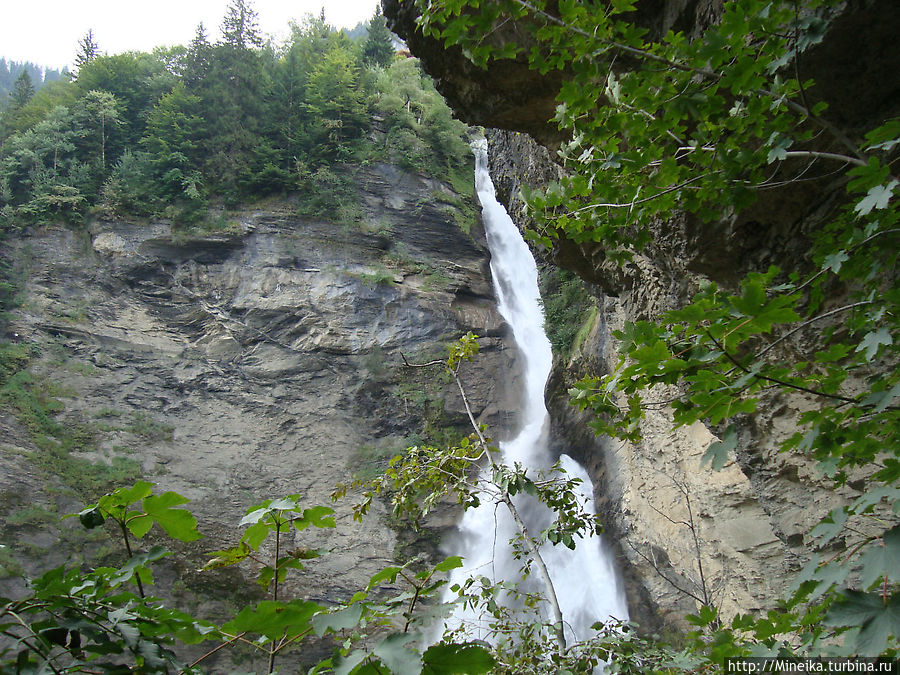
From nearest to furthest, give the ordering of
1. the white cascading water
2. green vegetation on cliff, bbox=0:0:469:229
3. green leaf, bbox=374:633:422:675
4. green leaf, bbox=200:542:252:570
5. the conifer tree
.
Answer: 1. green leaf, bbox=374:633:422:675
2. green leaf, bbox=200:542:252:570
3. the white cascading water
4. green vegetation on cliff, bbox=0:0:469:229
5. the conifer tree

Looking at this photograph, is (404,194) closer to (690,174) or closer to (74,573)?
(690,174)

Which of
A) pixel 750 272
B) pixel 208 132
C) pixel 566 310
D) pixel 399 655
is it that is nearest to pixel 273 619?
pixel 399 655

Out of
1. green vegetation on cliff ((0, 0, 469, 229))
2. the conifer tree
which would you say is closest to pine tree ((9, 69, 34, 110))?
green vegetation on cliff ((0, 0, 469, 229))

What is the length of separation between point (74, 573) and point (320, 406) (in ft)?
48.3

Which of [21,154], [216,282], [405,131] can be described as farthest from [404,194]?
[21,154]

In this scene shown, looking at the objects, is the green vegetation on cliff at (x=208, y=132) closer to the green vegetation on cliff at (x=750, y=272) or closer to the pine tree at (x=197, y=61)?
the pine tree at (x=197, y=61)

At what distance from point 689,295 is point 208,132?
1920 centimetres

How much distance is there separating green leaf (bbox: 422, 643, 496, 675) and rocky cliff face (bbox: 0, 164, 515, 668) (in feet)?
40.2

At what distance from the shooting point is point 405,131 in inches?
794

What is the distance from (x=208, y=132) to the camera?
18859 millimetres

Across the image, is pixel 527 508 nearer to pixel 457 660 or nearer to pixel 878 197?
pixel 878 197

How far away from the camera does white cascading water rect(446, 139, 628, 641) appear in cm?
1012

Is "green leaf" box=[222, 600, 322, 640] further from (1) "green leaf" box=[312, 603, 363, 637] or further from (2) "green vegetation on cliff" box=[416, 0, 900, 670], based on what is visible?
(2) "green vegetation on cliff" box=[416, 0, 900, 670]

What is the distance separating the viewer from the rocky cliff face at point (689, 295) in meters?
2.88
